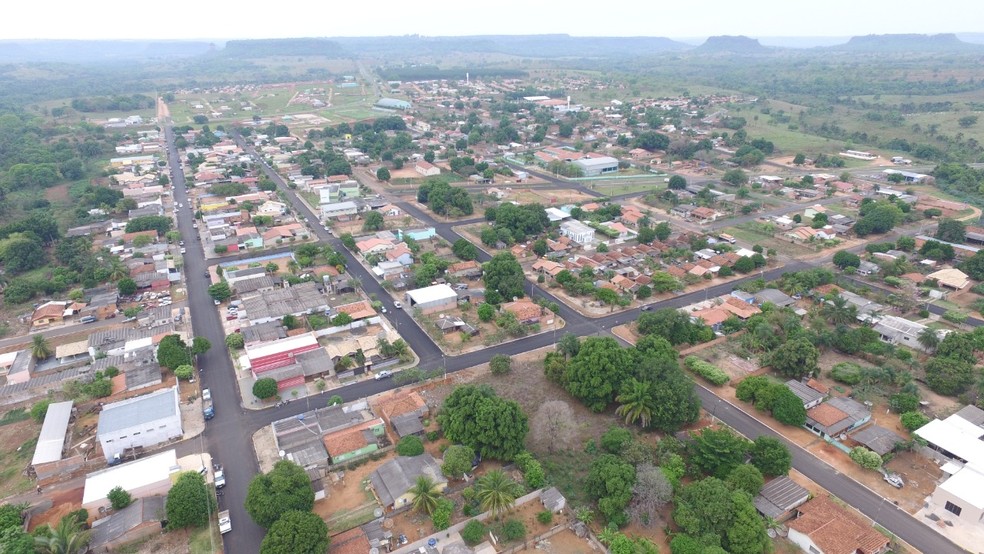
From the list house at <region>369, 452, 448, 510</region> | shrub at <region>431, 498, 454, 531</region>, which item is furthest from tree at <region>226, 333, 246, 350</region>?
shrub at <region>431, 498, 454, 531</region>

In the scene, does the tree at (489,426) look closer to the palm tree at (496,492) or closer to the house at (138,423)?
the palm tree at (496,492)

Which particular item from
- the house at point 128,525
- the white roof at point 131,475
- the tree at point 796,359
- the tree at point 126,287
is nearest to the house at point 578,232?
the tree at point 796,359

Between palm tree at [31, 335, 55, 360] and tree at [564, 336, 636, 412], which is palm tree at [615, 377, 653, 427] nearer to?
tree at [564, 336, 636, 412]

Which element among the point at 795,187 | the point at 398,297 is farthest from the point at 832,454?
the point at 795,187

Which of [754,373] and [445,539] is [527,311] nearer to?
[754,373]

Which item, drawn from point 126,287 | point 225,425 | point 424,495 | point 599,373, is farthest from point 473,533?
point 126,287

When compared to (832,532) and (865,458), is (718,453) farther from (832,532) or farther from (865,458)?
(865,458)
